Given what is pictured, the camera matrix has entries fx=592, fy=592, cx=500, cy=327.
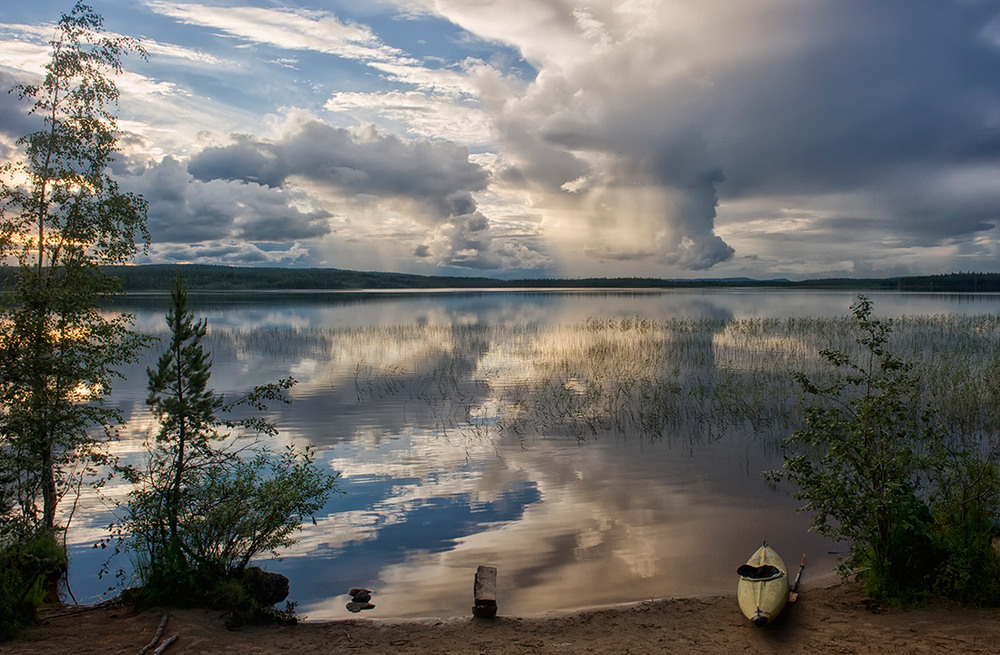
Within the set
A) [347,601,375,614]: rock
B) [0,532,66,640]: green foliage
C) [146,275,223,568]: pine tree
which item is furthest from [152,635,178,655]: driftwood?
[347,601,375,614]: rock

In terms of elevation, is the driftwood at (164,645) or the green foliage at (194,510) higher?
the green foliage at (194,510)

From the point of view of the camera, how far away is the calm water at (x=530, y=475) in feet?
29.4

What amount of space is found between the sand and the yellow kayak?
0.20 m

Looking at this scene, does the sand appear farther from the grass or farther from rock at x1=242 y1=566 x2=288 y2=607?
the grass

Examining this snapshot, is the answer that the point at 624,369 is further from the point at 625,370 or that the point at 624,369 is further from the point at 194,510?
the point at 194,510

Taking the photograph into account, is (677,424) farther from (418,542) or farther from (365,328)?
(365,328)

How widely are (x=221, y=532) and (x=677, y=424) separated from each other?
40.5 feet

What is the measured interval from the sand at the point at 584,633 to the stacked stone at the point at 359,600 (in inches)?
20.4

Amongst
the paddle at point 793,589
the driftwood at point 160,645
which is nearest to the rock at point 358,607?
the driftwood at point 160,645

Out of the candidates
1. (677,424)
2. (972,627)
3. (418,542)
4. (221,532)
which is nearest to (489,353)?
(677,424)

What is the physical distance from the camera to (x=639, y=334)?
3628 cm

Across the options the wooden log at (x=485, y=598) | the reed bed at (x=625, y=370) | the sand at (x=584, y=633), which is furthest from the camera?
the reed bed at (x=625, y=370)

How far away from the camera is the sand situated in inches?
257

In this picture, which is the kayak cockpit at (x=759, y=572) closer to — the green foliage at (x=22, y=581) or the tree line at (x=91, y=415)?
the tree line at (x=91, y=415)
